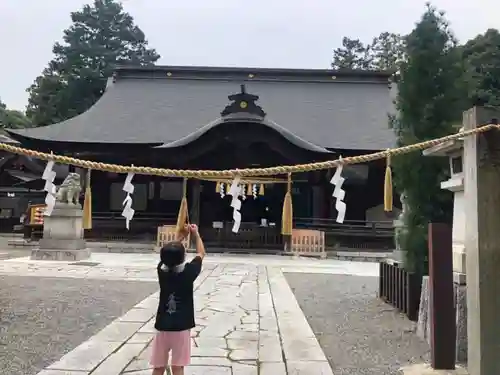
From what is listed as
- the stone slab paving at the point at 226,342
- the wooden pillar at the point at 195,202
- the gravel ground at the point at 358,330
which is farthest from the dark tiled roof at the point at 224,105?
the stone slab paving at the point at 226,342

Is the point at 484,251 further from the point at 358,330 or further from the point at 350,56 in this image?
the point at 350,56

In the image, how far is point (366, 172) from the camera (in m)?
19.9

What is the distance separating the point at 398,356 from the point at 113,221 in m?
15.6

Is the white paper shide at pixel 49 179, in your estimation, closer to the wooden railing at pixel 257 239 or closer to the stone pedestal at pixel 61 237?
the stone pedestal at pixel 61 237

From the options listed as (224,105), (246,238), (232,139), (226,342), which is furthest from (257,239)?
(226,342)

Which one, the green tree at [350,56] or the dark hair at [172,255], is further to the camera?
the green tree at [350,56]

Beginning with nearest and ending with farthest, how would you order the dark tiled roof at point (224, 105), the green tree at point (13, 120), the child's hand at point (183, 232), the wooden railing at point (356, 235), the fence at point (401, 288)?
the child's hand at point (183, 232)
the fence at point (401, 288)
the wooden railing at point (356, 235)
the dark tiled roof at point (224, 105)
the green tree at point (13, 120)

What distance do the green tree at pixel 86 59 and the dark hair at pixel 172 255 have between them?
37404 millimetres

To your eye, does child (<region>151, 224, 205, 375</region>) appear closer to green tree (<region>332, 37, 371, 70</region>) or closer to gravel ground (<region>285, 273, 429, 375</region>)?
gravel ground (<region>285, 273, 429, 375</region>)

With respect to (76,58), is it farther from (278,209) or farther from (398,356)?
(398,356)

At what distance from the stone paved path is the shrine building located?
7.40 metres

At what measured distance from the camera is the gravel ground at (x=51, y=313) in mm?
4953

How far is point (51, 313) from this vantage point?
22.5ft

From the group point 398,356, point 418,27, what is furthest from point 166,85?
point 398,356
